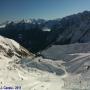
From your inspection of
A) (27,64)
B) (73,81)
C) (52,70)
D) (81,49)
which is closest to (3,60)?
(27,64)

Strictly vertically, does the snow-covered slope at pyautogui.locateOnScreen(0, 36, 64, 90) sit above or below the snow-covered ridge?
below

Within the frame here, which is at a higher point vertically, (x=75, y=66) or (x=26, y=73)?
(x=75, y=66)

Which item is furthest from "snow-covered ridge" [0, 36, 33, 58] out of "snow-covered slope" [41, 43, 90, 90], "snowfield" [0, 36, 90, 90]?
"snow-covered slope" [41, 43, 90, 90]

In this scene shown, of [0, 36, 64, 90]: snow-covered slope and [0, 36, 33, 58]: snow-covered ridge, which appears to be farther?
[0, 36, 33, 58]: snow-covered ridge

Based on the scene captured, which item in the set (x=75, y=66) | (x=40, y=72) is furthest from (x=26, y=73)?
(x=75, y=66)

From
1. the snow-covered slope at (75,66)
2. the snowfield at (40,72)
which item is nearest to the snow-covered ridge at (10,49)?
the snowfield at (40,72)

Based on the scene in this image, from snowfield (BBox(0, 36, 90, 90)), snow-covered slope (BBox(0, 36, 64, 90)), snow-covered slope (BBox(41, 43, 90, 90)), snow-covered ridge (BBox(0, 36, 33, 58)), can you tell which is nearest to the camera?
snow-covered slope (BBox(0, 36, 64, 90))

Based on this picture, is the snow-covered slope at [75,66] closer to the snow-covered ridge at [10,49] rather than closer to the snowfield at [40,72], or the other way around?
the snowfield at [40,72]

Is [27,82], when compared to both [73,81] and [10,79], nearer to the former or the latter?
[10,79]

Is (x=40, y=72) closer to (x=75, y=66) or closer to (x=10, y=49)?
(x=75, y=66)

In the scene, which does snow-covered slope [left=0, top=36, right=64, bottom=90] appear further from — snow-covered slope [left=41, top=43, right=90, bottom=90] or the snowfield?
snow-covered slope [left=41, top=43, right=90, bottom=90]

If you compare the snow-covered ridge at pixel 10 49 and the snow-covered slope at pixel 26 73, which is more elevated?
the snow-covered ridge at pixel 10 49
